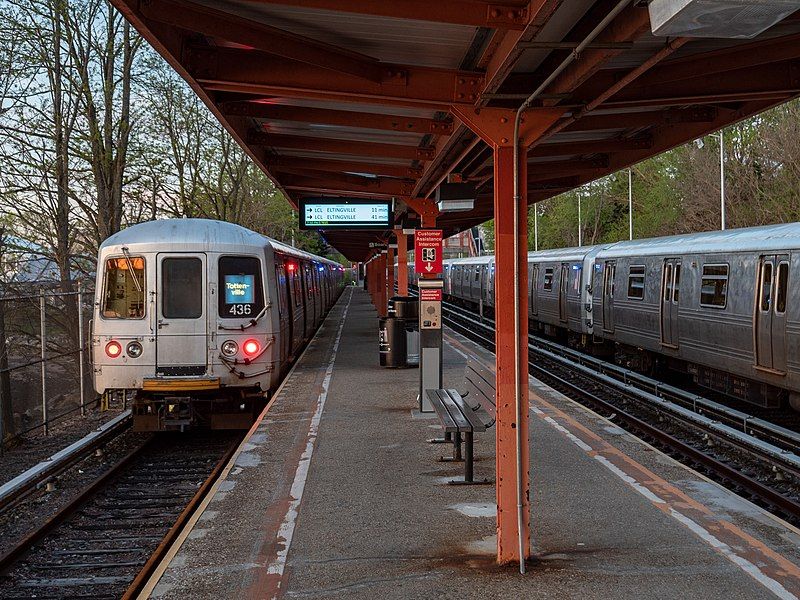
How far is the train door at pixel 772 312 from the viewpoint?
32.5 ft

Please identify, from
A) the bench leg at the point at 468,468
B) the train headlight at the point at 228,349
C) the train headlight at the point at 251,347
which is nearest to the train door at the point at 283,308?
the train headlight at the point at 251,347

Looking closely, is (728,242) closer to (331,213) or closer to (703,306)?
(703,306)

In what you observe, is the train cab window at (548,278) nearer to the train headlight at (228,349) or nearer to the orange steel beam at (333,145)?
the orange steel beam at (333,145)

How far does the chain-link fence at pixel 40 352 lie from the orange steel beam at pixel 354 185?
3783mm

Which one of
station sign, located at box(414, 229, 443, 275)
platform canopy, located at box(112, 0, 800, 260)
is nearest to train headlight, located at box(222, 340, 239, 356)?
station sign, located at box(414, 229, 443, 275)

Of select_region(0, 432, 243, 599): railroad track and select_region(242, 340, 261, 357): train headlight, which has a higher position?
select_region(242, 340, 261, 357): train headlight

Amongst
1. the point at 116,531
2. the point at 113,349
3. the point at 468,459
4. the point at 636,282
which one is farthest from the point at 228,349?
the point at 636,282

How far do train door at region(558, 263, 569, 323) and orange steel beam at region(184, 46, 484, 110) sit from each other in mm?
15350

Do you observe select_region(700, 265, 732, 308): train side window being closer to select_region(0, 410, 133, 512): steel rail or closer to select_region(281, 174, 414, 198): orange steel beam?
select_region(281, 174, 414, 198): orange steel beam

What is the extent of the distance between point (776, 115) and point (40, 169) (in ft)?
78.7

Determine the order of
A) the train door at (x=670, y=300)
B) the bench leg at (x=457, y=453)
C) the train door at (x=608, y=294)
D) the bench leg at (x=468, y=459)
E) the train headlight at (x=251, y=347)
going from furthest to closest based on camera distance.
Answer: the train door at (x=608, y=294), the train door at (x=670, y=300), the train headlight at (x=251, y=347), the bench leg at (x=457, y=453), the bench leg at (x=468, y=459)

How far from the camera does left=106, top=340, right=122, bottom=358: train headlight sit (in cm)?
1039

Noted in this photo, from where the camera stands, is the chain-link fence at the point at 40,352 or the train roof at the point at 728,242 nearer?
the train roof at the point at 728,242

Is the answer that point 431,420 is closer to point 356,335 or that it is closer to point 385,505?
point 385,505
